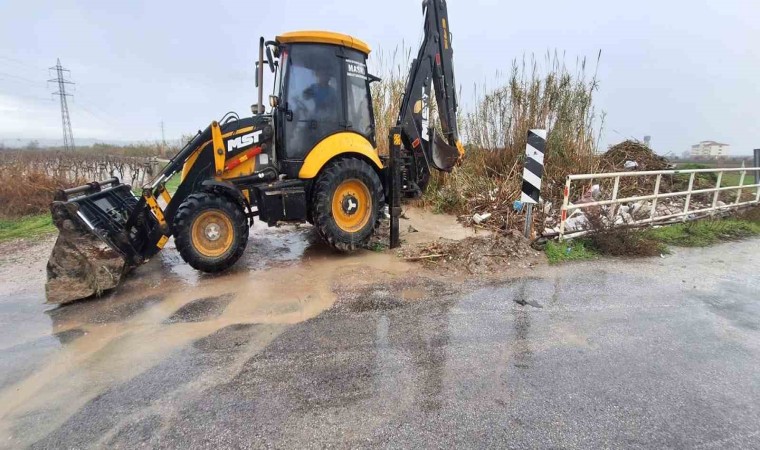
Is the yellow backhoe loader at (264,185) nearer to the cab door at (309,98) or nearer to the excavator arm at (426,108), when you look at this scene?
the cab door at (309,98)

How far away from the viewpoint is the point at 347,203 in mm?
5531

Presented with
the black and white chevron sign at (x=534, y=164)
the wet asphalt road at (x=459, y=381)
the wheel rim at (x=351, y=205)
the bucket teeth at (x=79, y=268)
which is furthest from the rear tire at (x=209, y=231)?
the black and white chevron sign at (x=534, y=164)

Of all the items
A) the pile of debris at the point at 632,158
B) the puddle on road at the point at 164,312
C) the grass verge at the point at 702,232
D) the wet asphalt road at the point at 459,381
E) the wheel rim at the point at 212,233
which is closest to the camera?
the wet asphalt road at the point at 459,381

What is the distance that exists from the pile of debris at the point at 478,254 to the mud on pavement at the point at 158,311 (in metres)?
0.16

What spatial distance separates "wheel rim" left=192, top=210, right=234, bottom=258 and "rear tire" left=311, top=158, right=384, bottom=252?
1.09m

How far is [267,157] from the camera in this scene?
18.0 ft

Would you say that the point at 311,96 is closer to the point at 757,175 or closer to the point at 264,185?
the point at 264,185

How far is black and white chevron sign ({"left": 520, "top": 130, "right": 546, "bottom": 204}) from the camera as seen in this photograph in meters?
5.70

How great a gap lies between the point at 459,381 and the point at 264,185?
356cm

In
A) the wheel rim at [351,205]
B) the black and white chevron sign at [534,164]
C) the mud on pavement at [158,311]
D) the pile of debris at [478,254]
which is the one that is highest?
the black and white chevron sign at [534,164]

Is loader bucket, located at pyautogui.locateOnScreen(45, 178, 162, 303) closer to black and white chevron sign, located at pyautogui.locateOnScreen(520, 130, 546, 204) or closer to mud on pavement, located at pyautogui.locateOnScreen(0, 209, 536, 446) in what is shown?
mud on pavement, located at pyautogui.locateOnScreen(0, 209, 536, 446)

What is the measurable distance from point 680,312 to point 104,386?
16.2 ft

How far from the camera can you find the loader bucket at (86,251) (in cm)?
414

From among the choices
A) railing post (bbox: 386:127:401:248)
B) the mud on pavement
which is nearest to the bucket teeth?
the mud on pavement
